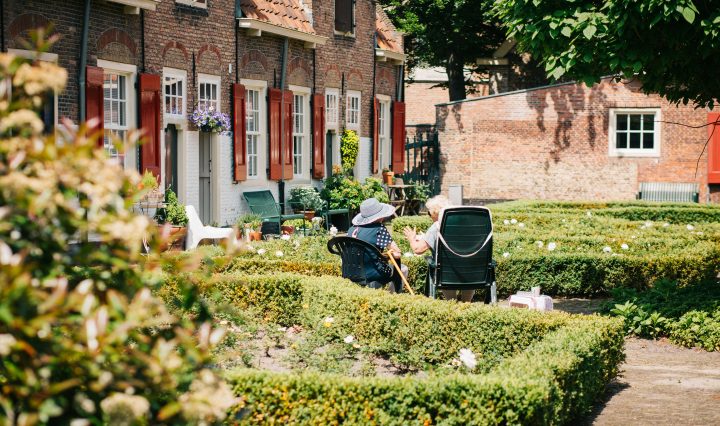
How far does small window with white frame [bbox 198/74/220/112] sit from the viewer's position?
18078mm

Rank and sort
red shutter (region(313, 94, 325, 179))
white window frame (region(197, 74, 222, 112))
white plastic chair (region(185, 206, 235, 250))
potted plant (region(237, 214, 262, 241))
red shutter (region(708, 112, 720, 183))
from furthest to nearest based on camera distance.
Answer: red shutter (region(708, 112, 720, 183)) < red shutter (region(313, 94, 325, 179)) < white window frame (region(197, 74, 222, 112)) < potted plant (region(237, 214, 262, 241)) < white plastic chair (region(185, 206, 235, 250))

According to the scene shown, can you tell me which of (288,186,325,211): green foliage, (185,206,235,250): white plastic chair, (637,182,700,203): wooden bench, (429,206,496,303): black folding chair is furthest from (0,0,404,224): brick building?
(637,182,700,203): wooden bench

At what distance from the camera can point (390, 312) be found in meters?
8.34

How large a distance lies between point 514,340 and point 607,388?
31.3 inches

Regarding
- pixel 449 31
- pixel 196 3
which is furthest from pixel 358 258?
pixel 449 31

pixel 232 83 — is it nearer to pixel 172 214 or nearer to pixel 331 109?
pixel 172 214

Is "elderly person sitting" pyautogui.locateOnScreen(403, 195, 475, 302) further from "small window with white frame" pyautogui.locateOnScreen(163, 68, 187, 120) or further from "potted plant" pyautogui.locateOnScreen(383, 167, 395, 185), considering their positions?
"potted plant" pyautogui.locateOnScreen(383, 167, 395, 185)

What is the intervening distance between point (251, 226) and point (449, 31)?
Answer: 15.5 meters

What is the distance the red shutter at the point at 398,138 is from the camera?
1055 inches

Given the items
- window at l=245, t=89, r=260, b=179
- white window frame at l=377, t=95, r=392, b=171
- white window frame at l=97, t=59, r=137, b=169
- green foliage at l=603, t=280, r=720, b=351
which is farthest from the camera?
white window frame at l=377, t=95, r=392, b=171

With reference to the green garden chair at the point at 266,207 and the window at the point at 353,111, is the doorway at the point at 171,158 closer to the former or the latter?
the green garden chair at the point at 266,207

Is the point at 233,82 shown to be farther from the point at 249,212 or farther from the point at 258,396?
the point at 258,396

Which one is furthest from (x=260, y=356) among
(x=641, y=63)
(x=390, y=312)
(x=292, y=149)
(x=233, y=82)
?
(x=292, y=149)

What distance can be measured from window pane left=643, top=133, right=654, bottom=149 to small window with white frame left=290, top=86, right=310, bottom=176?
10891 millimetres
